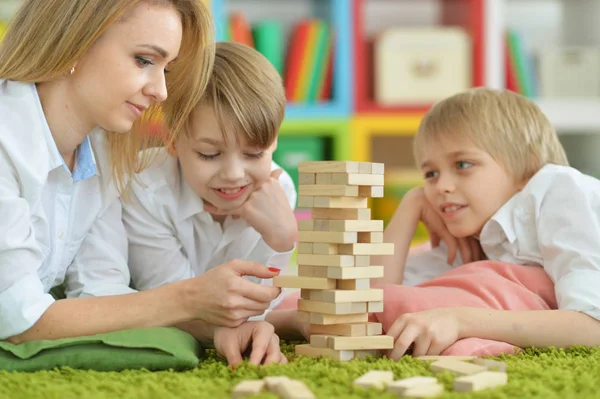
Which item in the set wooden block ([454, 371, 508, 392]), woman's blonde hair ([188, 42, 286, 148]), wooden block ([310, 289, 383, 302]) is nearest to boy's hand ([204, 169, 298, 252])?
woman's blonde hair ([188, 42, 286, 148])

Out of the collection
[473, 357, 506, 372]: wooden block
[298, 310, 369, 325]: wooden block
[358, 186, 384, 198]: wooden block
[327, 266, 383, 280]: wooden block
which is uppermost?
[358, 186, 384, 198]: wooden block

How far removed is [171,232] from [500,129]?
2.22 feet

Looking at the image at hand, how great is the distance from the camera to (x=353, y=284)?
4.10 feet

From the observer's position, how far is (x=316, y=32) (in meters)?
3.17

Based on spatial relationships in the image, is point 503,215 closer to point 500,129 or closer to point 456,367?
point 500,129

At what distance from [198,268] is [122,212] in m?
0.21

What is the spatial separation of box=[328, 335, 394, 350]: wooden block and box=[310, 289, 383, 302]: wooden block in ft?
0.19

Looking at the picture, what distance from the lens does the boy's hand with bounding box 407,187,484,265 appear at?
169 cm

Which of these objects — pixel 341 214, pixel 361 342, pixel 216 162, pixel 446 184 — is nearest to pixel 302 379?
pixel 361 342

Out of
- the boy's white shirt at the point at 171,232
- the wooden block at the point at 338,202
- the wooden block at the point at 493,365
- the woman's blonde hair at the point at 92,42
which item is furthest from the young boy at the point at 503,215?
the woman's blonde hair at the point at 92,42

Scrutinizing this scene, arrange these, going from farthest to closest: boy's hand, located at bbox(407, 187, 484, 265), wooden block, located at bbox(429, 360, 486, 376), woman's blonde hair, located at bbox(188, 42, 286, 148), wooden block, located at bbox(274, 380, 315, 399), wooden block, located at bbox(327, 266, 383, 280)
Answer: boy's hand, located at bbox(407, 187, 484, 265) < woman's blonde hair, located at bbox(188, 42, 286, 148) < wooden block, located at bbox(327, 266, 383, 280) < wooden block, located at bbox(429, 360, 486, 376) < wooden block, located at bbox(274, 380, 315, 399)

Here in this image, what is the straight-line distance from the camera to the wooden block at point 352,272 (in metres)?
1.22

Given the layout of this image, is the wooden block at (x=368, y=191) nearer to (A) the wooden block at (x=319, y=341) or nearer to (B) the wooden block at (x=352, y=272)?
(B) the wooden block at (x=352, y=272)

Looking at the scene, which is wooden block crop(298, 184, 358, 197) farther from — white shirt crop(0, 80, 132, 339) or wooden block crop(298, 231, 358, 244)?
white shirt crop(0, 80, 132, 339)
